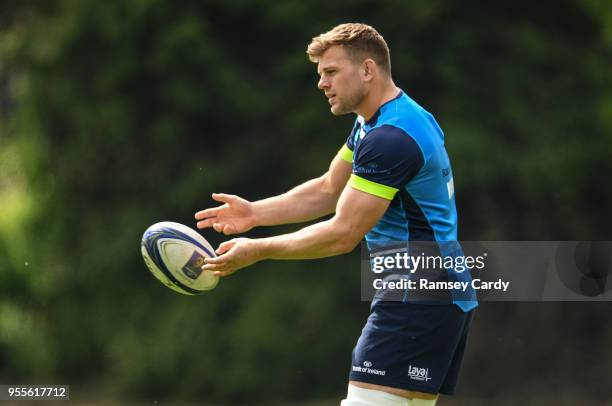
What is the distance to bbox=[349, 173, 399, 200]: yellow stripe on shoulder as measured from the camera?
12.8ft

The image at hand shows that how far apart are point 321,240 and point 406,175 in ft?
1.42

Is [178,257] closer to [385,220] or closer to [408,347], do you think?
[385,220]

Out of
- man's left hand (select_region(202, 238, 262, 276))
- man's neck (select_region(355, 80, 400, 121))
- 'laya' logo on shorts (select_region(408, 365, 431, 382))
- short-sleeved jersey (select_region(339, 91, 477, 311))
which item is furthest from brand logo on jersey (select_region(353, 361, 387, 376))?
man's neck (select_region(355, 80, 400, 121))

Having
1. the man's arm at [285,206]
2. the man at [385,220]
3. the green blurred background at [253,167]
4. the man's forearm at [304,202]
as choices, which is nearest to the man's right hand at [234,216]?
the man's arm at [285,206]

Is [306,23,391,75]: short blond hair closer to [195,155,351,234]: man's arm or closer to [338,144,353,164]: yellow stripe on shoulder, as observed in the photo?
[338,144,353,164]: yellow stripe on shoulder

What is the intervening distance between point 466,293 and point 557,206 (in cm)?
535

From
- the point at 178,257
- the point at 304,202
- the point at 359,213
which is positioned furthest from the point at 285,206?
the point at 359,213

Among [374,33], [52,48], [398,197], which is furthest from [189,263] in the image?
[52,48]

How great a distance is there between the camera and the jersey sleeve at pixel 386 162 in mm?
3895

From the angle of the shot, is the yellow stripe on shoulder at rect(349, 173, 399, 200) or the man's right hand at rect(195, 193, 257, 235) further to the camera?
the man's right hand at rect(195, 193, 257, 235)

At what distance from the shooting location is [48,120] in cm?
939

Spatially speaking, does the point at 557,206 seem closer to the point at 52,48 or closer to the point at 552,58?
the point at 552,58

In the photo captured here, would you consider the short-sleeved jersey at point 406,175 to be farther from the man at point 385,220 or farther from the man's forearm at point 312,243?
the man's forearm at point 312,243

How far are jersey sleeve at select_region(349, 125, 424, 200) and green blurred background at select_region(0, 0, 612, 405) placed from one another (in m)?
4.98
